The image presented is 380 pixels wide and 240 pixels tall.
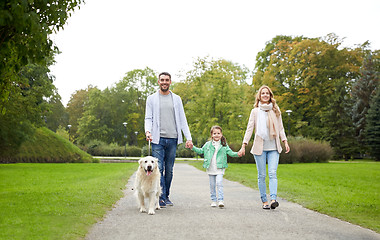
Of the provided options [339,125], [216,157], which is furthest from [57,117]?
[216,157]

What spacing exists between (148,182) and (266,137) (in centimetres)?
237

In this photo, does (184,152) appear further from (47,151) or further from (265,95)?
(265,95)

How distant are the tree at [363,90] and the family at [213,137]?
43282 millimetres

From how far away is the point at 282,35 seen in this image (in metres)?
54.6

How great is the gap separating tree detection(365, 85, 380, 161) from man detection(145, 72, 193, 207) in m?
40.4

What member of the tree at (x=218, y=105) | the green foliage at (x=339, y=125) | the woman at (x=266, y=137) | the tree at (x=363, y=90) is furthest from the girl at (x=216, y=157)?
the tree at (x=363, y=90)

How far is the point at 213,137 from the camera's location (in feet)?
27.6

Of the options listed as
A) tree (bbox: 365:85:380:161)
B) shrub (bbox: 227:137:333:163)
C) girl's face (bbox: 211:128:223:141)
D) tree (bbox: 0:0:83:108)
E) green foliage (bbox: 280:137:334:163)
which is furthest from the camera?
tree (bbox: 365:85:380:161)

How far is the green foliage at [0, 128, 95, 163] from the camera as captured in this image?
38750mm

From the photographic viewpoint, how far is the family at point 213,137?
7.98 metres

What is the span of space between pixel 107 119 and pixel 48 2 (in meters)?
68.7

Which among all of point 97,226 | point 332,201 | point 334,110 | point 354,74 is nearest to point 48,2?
point 97,226

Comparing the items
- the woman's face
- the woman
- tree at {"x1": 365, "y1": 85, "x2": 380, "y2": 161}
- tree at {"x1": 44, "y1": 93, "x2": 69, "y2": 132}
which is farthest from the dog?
tree at {"x1": 44, "y1": 93, "x2": 69, "y2": 132}

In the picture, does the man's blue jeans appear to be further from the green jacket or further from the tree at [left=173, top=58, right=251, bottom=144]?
the tree at [left=173, top=58, right=251, bottom=144]
